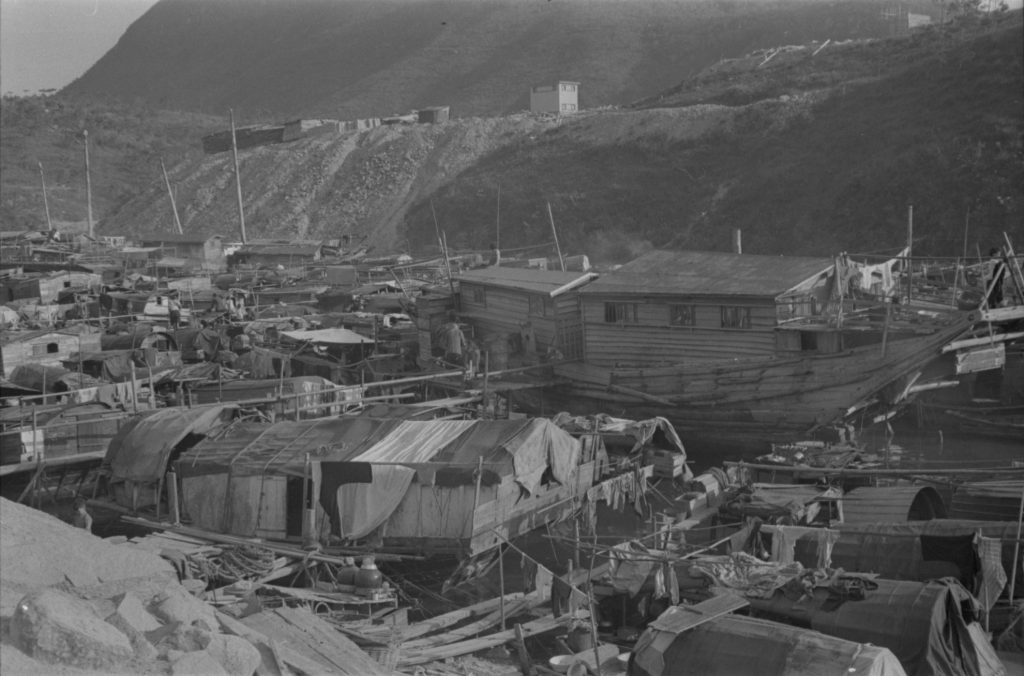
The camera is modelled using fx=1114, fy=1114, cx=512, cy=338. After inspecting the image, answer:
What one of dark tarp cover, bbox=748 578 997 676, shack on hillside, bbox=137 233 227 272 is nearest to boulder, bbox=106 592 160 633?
dark tarp cover, bbox=748 578 997 676

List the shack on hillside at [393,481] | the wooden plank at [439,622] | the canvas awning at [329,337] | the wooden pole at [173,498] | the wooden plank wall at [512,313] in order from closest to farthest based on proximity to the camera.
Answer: the wooden plank at [439,622]
the shack on hillside at [393,481]
the wooden pole at [173,498]
the wooden plank wall at [512,313]
the canvas awning at [329,337]

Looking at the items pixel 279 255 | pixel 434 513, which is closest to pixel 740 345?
pixel 434 513

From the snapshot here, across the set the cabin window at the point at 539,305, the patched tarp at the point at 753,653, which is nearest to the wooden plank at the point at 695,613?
the patched tarp at the point at 753,653

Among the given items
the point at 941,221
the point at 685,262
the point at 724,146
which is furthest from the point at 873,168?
the point at 685,262

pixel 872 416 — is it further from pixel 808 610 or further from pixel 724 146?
pixel 724 146

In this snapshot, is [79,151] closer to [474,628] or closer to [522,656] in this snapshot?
[474,628]

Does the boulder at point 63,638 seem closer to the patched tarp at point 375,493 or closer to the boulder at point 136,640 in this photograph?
the boulder at point 136,640

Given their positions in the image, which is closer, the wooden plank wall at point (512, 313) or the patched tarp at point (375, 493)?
the patched tarp at point (375, 493)
